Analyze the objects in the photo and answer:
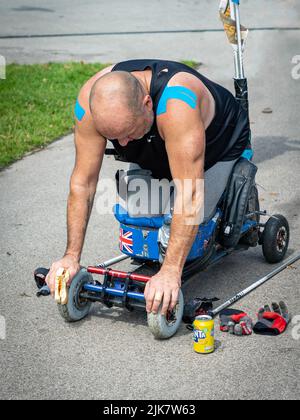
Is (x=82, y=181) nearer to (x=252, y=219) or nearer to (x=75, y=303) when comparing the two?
(x=75, y=303)

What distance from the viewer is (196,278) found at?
5.45 metres

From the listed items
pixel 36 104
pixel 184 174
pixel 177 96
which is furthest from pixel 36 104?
pixel 184 174

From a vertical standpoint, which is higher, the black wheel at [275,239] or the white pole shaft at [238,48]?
the white pole shaft at [238,48]

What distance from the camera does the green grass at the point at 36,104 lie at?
8.79 m

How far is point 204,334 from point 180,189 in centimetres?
81

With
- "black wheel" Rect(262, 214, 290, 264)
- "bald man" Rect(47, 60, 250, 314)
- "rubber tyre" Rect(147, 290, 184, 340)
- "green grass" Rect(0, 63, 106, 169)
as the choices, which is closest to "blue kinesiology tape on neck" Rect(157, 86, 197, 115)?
"bald man" Rect(47, 60, 250, 314)

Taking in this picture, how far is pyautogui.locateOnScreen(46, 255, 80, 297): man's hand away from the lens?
4.52m

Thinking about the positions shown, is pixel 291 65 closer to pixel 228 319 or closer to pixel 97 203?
pixel 97 203

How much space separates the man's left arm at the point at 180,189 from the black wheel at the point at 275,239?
1.18 metres

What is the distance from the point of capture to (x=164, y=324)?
4398 millimetres

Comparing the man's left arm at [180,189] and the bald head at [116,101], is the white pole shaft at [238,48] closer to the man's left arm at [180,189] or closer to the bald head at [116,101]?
the man's left arm at [180,189]

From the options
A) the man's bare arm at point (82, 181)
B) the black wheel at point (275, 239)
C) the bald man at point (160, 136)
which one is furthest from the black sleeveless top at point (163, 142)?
the black wheel at point (275, 239)

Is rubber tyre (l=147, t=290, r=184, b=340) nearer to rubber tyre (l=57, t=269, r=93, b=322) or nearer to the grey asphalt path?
the grey asphalt path
